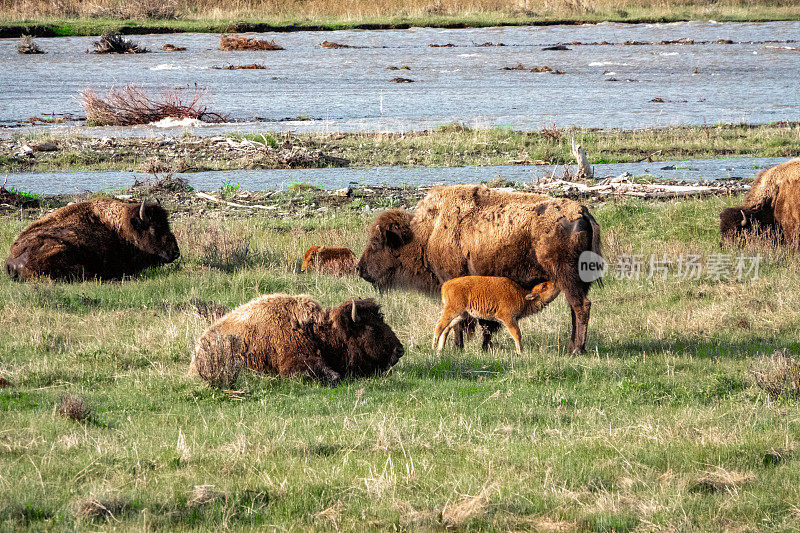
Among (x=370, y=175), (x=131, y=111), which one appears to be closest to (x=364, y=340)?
(x=370, y=175)

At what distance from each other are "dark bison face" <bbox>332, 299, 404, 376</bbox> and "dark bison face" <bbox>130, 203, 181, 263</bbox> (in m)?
5.72

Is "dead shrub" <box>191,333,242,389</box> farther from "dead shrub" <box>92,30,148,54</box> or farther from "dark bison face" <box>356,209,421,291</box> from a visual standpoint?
"dead shrub" <box>92,30,148,54</box>

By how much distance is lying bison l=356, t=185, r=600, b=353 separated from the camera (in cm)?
953

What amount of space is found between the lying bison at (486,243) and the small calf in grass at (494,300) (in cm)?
28

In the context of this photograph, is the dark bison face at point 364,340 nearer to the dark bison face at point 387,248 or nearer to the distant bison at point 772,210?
the dark bison face at point 387,248

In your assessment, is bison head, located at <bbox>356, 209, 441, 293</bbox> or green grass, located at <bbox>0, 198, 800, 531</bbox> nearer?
green grass, located at <bbox>0, 198, 800, 531</bbox>

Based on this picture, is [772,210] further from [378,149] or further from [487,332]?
[378,149]

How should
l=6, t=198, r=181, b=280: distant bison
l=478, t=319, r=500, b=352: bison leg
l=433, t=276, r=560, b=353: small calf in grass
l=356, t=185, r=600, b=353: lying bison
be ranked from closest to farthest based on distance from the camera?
1. l=433, t=276, r=560, b=353: small calf in grass
2. l=356, t=185, r=600, b=353: lying bison
3. l=478, t=319, r=500, b=352: bison leg
4. l=6, t=198, r=181, b=280: distant bison

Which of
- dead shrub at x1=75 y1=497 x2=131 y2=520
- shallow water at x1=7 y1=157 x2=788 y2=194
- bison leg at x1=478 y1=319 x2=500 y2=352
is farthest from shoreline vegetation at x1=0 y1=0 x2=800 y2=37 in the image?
dead shrub at x1=75 y1=497 x2=131 y2=520

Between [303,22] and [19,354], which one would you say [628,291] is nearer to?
[19,354]

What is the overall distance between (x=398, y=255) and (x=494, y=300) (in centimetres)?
164

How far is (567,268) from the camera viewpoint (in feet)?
31.2

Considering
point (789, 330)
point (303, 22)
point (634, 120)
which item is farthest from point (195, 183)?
point (303, 22)

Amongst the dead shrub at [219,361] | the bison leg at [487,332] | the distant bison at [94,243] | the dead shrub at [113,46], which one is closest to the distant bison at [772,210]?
the bison leg at [487,332]
